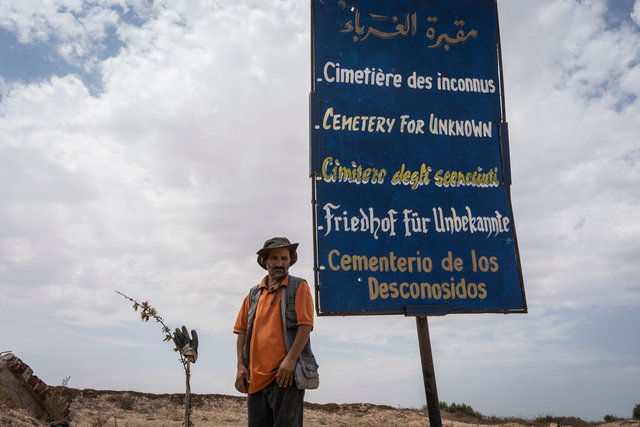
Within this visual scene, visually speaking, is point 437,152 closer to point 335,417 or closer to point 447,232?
point 447,232

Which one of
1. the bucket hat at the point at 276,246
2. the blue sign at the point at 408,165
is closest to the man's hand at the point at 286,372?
the bucket hat at the point at 276,246

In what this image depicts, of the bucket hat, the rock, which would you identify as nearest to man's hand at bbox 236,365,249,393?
the bucket hat

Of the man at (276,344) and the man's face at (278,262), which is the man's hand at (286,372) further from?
the man's face at (278,262)

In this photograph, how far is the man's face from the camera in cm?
493

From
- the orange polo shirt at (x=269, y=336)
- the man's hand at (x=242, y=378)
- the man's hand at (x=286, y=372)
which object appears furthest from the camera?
the man's hand at (x=242, y=378)

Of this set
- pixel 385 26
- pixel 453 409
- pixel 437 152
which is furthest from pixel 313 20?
pixel 453 409

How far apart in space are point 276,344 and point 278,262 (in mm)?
771

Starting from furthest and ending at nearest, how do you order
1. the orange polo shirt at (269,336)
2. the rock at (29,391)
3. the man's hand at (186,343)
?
the rock at (29,391), the man's hand at (186,343), the orange polo shirt at (269,336)

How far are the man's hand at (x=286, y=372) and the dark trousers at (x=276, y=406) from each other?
77 mm

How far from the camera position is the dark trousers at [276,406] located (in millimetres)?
4430

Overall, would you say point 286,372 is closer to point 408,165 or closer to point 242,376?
point 242,376

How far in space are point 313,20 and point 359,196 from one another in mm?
2751

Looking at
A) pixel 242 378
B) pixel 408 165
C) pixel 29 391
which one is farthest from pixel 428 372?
pixel 29 391

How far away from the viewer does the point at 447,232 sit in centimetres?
743
